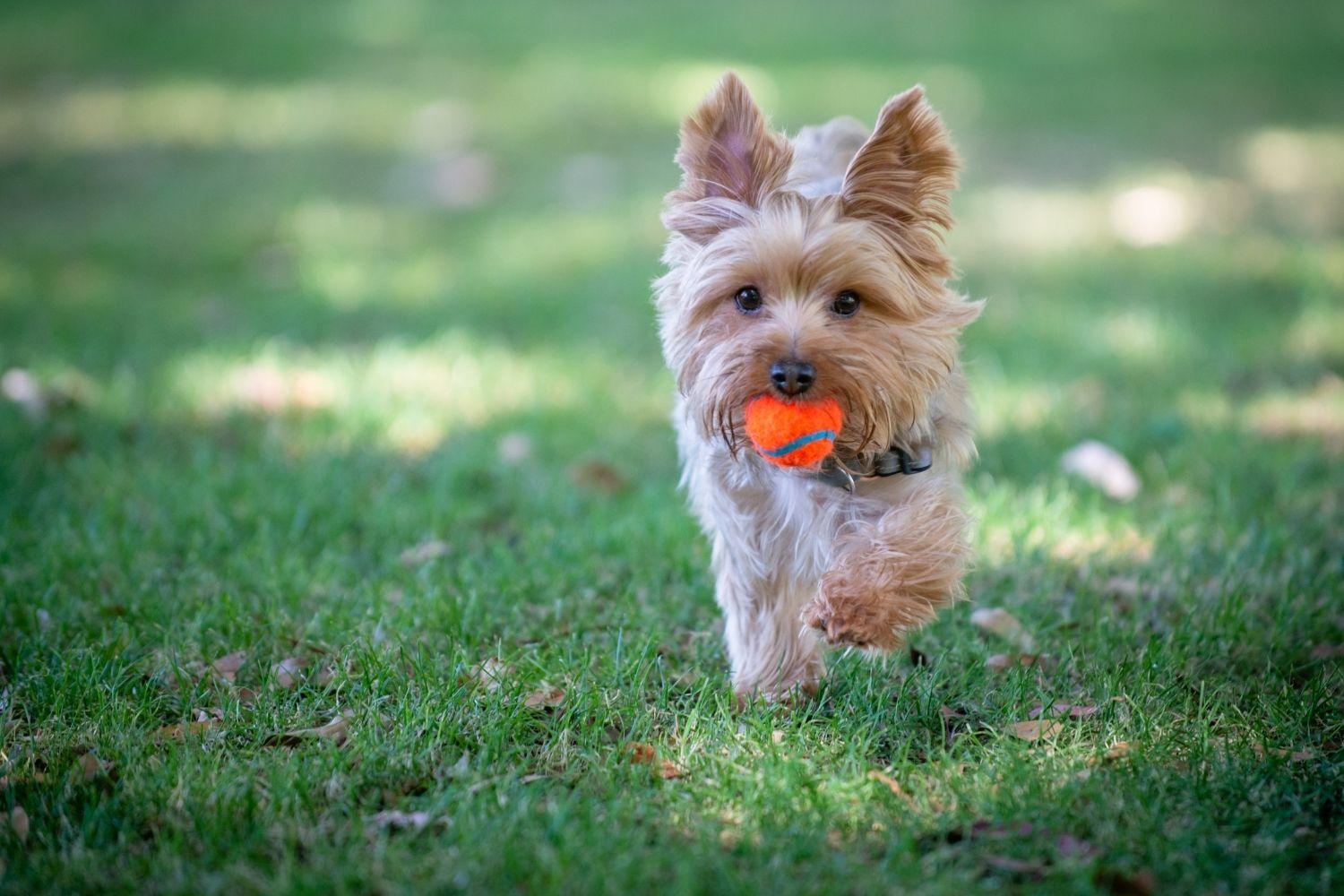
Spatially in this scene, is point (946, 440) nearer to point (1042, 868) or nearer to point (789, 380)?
point (789, 380)

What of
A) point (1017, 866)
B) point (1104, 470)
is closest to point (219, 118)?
point (1104, 470)

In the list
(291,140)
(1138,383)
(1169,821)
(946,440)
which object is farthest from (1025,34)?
(1169,821)

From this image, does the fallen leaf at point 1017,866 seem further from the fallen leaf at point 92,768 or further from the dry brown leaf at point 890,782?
the fallen leaf at point 92,768

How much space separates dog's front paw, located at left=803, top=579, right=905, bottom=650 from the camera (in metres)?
3.12

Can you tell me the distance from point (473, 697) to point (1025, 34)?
13.5 meters

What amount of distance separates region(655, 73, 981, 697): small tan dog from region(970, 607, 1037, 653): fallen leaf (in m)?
0.57

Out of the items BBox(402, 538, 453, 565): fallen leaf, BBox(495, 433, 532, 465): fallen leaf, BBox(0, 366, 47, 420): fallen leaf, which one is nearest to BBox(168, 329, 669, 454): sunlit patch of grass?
BBox(495, 433, 532, 465): fallen leaf

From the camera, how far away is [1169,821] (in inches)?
114

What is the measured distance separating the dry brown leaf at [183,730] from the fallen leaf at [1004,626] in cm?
225

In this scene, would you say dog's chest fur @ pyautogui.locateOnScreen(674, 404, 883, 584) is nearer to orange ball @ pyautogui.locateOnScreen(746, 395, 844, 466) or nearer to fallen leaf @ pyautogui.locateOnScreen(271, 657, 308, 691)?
orange ball @ pyautogui.locateOnScreen(746, 395, 844, 466)

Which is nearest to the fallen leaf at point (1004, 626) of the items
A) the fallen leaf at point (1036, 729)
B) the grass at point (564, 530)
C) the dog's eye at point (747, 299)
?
the grass at point (564, 530)

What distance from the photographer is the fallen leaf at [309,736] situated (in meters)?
3.30

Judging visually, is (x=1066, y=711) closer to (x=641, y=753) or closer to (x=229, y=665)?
(x=641, y=753)

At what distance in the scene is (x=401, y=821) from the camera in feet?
9.54
